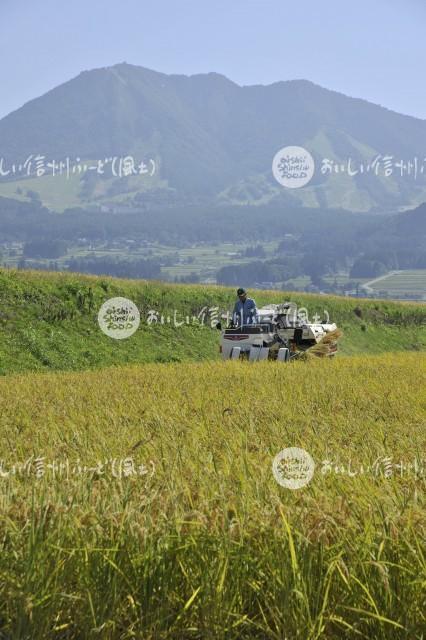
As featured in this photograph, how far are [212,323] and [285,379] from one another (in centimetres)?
2430

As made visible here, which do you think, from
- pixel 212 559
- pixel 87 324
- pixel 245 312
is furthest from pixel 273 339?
pixel 212 559

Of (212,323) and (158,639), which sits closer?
(158,639)

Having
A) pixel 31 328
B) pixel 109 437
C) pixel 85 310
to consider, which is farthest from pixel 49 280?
pixel 109 437

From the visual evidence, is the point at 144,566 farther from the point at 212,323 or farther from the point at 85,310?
the point at 212,323

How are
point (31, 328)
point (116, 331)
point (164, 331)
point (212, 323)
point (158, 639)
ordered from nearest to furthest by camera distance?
point (158, 639) → point (31, 328) → point (116, 331) → point (164, 331) → point (212, 323)

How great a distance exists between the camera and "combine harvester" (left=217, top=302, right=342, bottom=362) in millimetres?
23828

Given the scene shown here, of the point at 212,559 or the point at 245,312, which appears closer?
the point at 212,559

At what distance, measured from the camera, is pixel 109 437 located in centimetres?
881

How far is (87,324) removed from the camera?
34469 mm

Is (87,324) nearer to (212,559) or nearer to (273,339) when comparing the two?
(273,339)

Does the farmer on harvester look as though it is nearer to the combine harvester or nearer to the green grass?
the combine harvester

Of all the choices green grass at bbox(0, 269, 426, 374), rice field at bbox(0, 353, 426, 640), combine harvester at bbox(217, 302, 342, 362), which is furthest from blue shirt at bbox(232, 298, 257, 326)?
rice field at bbox(0, 353, 426, 640)

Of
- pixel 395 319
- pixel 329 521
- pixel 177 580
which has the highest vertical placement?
pixel 329 521

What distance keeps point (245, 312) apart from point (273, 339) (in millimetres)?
1844
